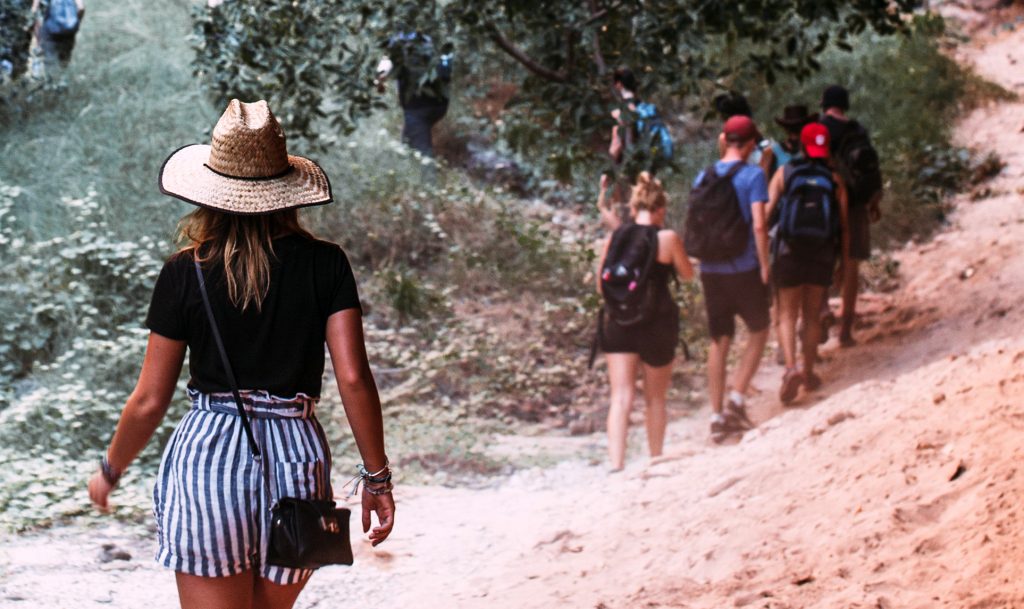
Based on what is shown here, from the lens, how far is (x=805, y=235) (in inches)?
305

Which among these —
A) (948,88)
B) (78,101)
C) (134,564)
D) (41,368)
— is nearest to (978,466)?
(134,564)

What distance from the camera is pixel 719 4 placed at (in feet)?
21.2

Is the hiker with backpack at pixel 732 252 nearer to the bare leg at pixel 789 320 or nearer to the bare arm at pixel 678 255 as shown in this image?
the bare leg at pixel 789 320

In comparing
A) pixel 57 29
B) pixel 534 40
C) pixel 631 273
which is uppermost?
pixel 57 29

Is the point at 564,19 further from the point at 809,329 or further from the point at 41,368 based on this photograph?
the point at 41,368

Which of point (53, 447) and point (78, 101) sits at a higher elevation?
point (78, 101)

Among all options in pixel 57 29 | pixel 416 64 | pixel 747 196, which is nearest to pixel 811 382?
pixel 747 196

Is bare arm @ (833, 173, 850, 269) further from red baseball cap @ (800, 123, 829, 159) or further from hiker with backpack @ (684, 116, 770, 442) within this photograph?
hiker with backpack @ (684, 116, 770, 442)

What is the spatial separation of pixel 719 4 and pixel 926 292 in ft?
15.3

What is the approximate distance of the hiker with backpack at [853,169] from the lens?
859cm

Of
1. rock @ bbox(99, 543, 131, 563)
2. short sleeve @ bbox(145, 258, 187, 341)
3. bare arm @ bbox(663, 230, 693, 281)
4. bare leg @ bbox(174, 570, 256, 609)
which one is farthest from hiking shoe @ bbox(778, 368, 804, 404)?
short sleeve @ bbox(145, 258, 187, 341)

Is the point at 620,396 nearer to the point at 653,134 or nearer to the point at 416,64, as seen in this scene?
the point at 653,134

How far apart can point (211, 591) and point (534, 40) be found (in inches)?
206

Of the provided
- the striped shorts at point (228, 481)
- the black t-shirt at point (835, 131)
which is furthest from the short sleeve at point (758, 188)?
the striped shorts at point (228, 481)
